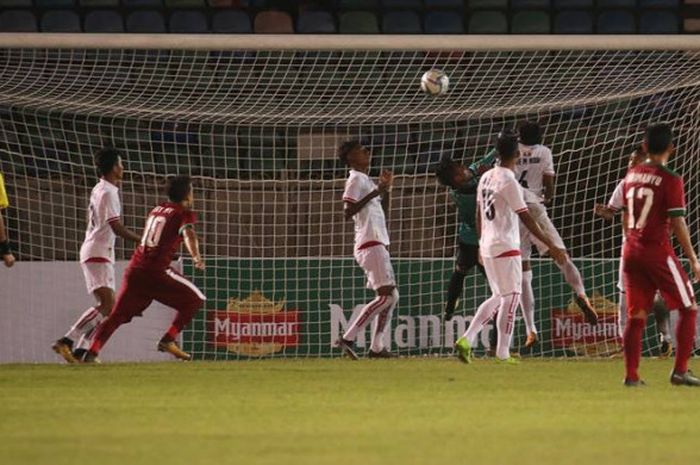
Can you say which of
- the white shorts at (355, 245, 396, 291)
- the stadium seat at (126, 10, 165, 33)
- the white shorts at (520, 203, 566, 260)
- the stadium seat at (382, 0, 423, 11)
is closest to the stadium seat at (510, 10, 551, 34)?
the stadium seat at (382, 0, 423, 11)

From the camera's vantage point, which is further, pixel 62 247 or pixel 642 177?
pixel 62 247

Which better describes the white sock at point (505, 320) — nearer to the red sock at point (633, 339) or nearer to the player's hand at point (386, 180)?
the player's hand at point (386, 180)

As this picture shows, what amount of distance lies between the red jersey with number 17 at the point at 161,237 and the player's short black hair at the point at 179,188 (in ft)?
0.31

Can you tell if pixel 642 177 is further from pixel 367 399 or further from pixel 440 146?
pixel 440 146

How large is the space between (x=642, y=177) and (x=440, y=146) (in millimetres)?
7406

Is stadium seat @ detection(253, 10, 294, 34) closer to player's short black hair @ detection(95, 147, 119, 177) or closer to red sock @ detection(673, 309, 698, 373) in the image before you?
player's short black hair @ detection(95, 147, 119, 177)

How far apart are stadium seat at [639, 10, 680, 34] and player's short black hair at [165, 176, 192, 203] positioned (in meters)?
11.1

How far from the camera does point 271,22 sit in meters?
21.5

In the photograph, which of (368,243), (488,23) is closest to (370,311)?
(368,243)

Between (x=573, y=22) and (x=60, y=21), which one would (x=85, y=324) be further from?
(x=573, y=22)

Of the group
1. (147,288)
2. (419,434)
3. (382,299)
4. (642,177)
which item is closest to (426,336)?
(382,299)

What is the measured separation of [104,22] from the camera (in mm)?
21547

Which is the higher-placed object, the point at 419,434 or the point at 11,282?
the point at 11,282

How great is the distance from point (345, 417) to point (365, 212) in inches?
238
